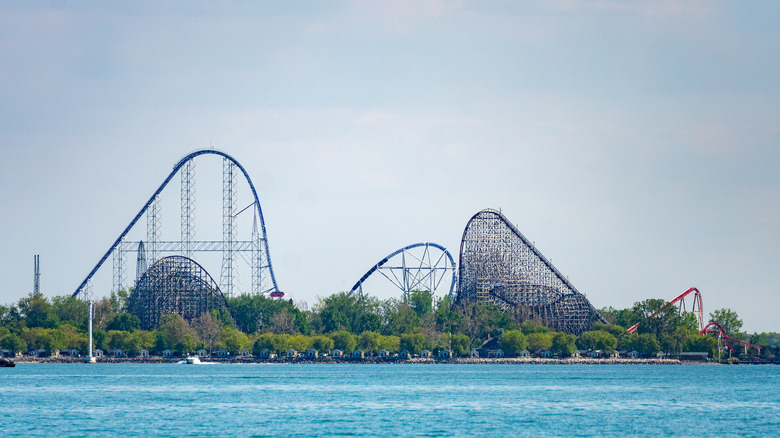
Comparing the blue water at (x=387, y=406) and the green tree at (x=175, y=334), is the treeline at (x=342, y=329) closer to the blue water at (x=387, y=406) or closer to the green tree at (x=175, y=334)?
the green tree at (x=175, y=334)

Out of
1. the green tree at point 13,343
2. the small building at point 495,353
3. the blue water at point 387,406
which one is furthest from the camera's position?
the small building at point 495,353

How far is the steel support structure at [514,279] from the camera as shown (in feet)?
460

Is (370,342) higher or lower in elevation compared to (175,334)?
lower

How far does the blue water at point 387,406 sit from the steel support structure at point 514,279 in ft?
114

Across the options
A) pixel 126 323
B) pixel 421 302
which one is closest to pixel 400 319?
pixel 421 302

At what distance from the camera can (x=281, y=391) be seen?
83.5 meters

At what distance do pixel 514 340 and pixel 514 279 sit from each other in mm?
8677

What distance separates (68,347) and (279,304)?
92.6ft

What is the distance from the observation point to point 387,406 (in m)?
69.6

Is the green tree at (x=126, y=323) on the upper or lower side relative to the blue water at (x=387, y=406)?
upper

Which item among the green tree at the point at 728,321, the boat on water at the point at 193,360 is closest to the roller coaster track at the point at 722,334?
the green tree at the point at 728,321

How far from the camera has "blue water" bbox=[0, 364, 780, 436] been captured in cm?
5631

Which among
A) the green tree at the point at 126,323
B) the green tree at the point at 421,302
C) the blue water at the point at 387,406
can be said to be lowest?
the blue water at the point at 387,406

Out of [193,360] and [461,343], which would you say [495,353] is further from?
[193,360]
